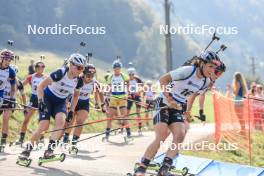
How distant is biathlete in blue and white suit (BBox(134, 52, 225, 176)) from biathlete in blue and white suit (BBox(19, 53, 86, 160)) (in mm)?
1901

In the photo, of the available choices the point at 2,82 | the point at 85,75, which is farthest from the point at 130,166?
the point at 2,82

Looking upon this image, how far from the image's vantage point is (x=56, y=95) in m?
10.2

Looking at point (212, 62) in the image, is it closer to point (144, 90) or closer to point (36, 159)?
point (36, 159)

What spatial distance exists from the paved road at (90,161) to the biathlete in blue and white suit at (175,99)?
1699 millimetres

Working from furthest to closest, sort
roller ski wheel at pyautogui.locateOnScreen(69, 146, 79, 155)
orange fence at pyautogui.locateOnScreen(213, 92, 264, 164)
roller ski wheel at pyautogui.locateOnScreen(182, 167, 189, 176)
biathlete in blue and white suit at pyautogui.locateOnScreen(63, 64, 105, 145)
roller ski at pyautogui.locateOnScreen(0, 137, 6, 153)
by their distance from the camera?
orange fence at pyautogui.locateOnScreen(213, 92, 264, 164) < biathlete in blue and white suit at pyautogui.locateOnScreen(63, 64, 105, 145) < roller ski wheel at pyautogui.locateOnScreen(69, 146, 79, 155) < roller ski at pyautogui.locateOnScreen(0, 137, 6, 153) < roller ski wheel at pyautogui.locateOnScreen(182, 167, 189, 176)

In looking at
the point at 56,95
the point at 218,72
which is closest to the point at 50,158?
the point at 56,95

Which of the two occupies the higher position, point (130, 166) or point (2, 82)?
point (2, 82)

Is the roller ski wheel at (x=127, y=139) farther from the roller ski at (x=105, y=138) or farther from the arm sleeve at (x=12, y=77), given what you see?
the arm sleeve at (x=12, y=77)

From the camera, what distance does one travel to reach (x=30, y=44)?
Answer: 115188 mm

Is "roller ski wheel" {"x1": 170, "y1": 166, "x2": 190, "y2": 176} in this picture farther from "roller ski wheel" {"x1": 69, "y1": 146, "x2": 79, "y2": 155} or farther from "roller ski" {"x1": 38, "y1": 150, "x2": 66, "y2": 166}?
"roller ski wheel" {"x1": 69, "y1": 146, "x2": 79, "y2": 155}

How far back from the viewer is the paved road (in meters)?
9.47

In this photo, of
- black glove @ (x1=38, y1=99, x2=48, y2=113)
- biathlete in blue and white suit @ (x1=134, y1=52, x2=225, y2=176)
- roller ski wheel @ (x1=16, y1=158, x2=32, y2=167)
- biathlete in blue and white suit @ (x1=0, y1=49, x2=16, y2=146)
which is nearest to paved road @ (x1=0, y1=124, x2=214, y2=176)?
roller ski wheel @ (x1=16, y1=158, x2=32, y2=167)

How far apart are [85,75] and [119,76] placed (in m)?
3.80

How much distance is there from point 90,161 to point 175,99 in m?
3.30
